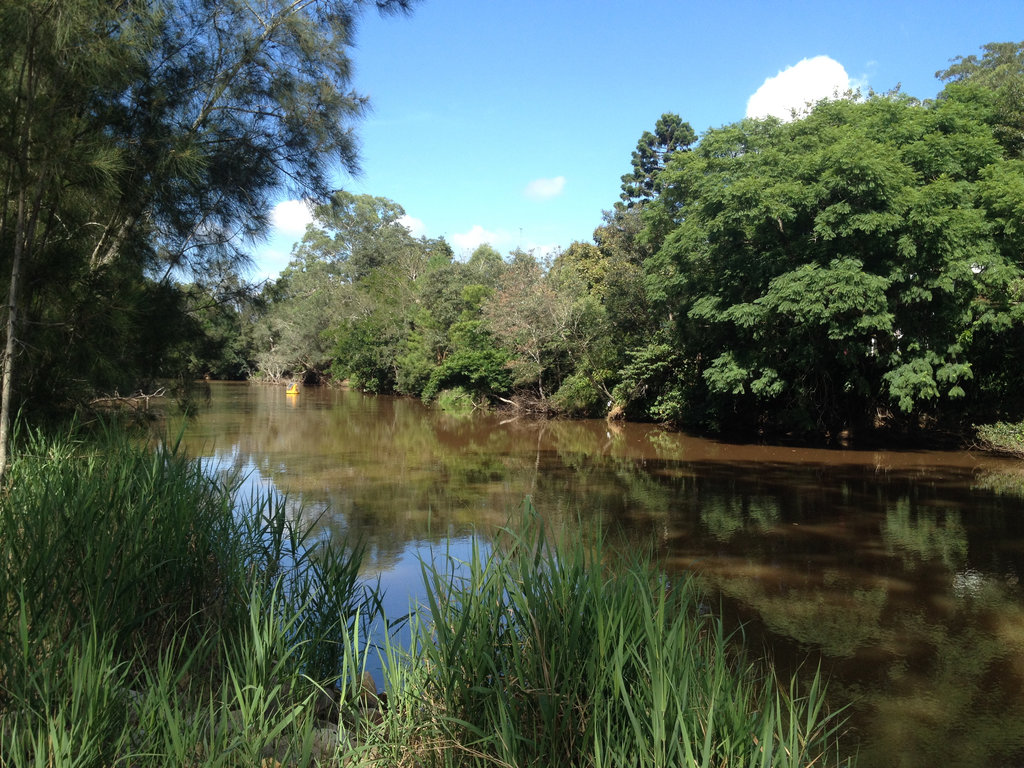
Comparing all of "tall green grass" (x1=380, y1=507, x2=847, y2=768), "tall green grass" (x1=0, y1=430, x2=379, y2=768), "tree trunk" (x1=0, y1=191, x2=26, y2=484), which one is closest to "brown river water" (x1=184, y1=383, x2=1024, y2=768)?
"tall green grass" (x1=380, y1=507, x2=847, y2=768)

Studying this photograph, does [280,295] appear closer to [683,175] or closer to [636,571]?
[636,571]

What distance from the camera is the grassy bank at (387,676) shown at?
90.6 inches

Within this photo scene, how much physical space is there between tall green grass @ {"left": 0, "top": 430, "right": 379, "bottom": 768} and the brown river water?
3.26 ft

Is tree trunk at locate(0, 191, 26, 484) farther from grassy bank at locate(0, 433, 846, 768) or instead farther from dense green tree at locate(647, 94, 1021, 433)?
dense green tree at locate(647, 94, 1021, 433)

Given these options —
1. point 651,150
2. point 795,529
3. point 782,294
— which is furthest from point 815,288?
→ point 651,150

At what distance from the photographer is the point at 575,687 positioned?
2449 millimetres

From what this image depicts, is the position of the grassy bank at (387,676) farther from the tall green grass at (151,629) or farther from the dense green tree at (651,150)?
the dense green tree at (651,150)

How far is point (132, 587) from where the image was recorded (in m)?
3.39

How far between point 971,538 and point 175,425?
1258 cm

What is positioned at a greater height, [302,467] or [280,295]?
[280,295]

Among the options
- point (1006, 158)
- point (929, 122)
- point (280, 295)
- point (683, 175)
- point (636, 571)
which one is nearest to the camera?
point (636, 571)

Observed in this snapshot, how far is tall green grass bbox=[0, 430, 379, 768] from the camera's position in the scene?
237 cm

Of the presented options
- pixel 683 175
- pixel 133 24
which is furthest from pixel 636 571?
pixel 683 175

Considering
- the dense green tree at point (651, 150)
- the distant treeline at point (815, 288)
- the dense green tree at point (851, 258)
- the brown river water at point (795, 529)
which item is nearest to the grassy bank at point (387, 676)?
the brown river water at point (795, 529)
